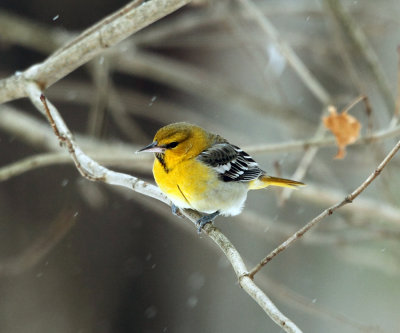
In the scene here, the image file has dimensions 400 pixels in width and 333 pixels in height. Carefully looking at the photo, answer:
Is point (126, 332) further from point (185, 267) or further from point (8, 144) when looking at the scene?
point (8, 144)

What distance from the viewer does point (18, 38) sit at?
6.00 metres

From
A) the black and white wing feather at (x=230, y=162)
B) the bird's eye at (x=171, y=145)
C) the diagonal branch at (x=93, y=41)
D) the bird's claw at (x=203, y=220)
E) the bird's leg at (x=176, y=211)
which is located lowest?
the bird's claw at (x=203, y=220)

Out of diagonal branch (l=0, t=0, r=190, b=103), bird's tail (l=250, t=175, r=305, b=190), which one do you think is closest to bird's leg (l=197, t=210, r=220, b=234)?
bird's tail (l=250, t=175, r=305, b=190)

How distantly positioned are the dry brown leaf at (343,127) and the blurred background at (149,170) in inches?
21.8

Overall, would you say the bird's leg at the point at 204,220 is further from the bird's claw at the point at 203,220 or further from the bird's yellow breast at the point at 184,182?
the bird's yellow breast at the point at 184,182

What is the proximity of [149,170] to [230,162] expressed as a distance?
1.44 m

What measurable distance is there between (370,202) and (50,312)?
155 inches

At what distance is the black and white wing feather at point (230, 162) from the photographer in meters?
3.70

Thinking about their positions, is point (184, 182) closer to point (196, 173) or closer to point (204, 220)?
point (196, 173)

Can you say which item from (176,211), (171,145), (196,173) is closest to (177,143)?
(171,145)

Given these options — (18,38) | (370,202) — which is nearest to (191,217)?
(370,202)

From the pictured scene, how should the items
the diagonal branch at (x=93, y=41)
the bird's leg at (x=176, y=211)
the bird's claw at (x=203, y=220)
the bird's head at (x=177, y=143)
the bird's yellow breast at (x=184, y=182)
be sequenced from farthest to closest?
the bird's leg at (x=176, y=211) < the bird's yellow breast at (x=184, y=182) < the bird's head at (x=177, y=143) < the bird's claw at (x=203, y=220) < the diagonal branch at (x=93, y=41)

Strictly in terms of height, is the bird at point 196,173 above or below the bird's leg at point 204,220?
above

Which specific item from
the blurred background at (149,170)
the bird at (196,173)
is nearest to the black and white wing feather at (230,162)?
the bird at (196,173)
